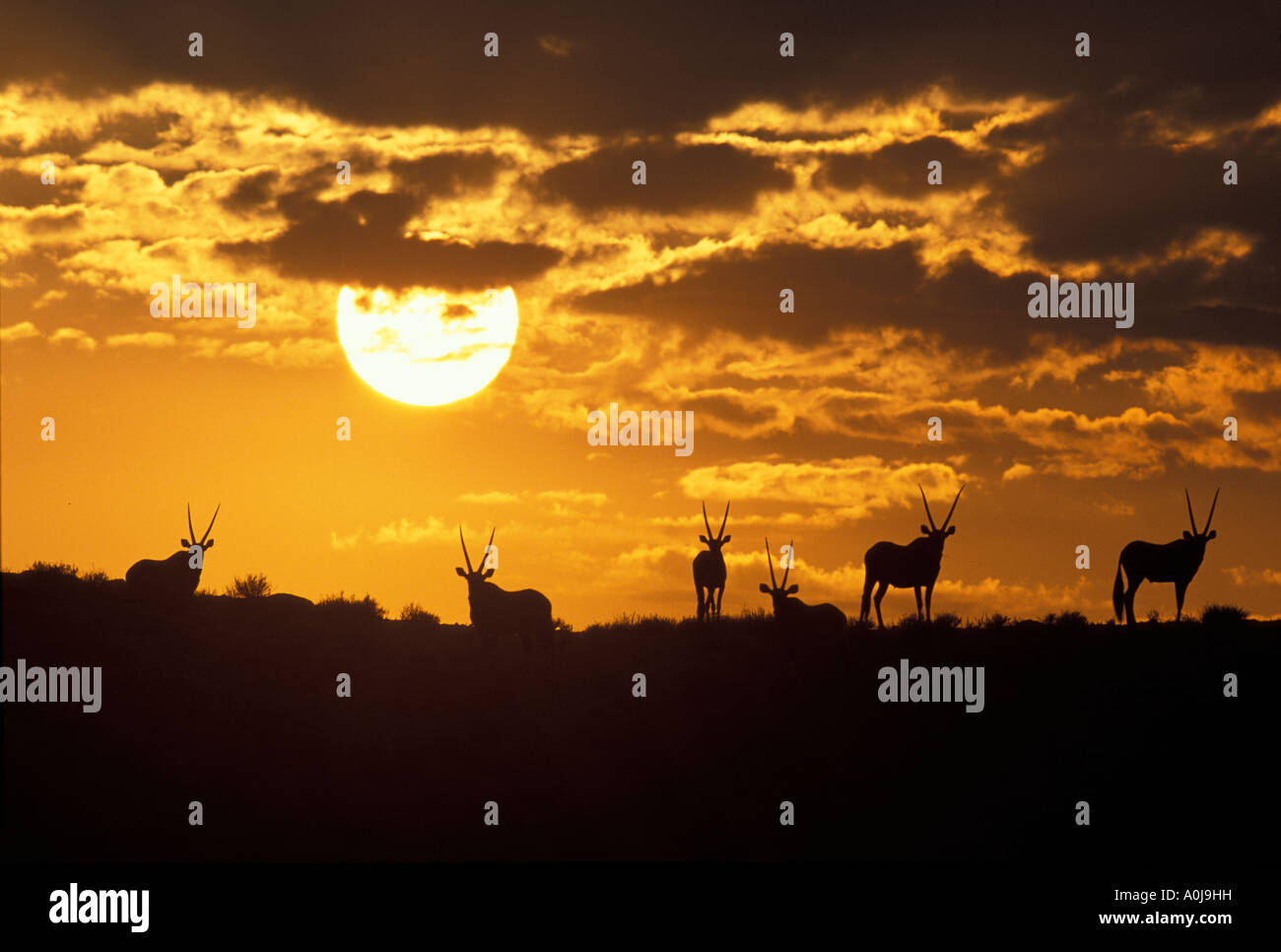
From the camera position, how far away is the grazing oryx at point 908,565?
2942 centimetres

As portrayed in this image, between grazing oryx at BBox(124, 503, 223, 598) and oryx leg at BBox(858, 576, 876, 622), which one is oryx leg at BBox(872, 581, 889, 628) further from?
grazing oryx at BBox(124, 503, 223, 598)

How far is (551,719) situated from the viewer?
23.7 metres

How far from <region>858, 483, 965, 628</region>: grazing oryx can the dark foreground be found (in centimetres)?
212

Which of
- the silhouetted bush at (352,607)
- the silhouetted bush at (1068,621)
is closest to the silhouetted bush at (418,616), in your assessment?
the silhouetted bush at (352,607)

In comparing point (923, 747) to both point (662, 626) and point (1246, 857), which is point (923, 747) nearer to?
point (1246, 857)

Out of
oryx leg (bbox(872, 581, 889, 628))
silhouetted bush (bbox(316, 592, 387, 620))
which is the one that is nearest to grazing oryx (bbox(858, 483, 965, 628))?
oryx leg (bbox(872, 581, 889, 628))

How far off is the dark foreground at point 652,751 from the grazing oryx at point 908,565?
2120mm

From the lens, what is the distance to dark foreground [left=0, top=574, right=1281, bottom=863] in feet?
64.8

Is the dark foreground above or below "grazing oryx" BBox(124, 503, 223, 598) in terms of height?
below

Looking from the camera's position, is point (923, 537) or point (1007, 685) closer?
point (1007, 685)

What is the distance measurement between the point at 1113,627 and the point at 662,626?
1081cm
